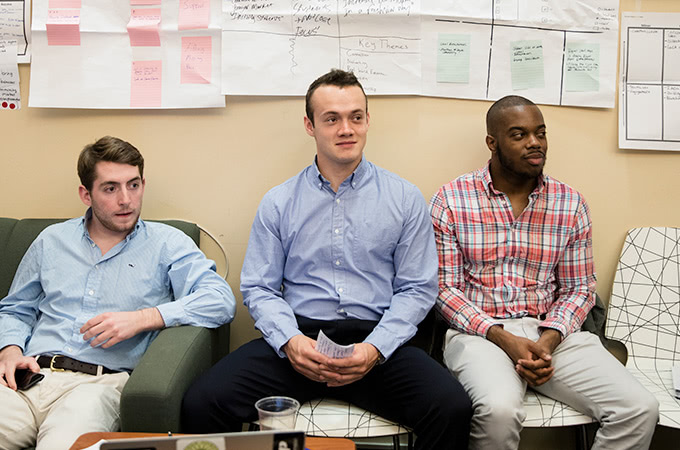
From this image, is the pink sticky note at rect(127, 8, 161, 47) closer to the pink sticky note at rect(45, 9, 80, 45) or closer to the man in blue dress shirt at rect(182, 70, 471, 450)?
the pink sticky note at rect(45, 9, 80, 45)

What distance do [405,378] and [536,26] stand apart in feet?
4.67

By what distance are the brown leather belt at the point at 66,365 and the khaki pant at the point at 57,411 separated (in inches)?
0.6

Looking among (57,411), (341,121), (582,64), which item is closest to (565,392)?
(341,121)

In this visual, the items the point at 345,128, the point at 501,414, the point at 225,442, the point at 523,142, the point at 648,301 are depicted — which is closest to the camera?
the point at 225,442

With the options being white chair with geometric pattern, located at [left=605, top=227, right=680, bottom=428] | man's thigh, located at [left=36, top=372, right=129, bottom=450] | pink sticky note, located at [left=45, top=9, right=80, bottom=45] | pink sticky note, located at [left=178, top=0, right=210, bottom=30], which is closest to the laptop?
man's thigh, located at [left=36, top=372, right=129, bottom=450]

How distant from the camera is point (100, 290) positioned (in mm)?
2061

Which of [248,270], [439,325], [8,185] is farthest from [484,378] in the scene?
[8,185]

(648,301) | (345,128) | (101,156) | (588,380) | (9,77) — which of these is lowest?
(588,380)

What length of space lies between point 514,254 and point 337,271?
64 cm

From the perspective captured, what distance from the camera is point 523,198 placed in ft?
7.25

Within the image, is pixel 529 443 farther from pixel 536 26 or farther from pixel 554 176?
pixel 536 26

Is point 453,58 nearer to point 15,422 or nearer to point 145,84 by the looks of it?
point 145,84

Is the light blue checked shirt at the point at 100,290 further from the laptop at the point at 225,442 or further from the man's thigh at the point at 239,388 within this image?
the laptop at the point at 225,442

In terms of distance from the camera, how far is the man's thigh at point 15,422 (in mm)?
1672
